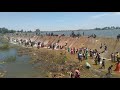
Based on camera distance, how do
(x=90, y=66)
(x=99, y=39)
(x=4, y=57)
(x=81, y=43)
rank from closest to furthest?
(x=90, y=66) < (x=4, y=57) < (x=81, y=43) < (x=99, y=39)

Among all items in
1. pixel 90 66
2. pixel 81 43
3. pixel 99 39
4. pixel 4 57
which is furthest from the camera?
pixel 99 39

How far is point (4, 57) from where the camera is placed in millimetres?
21094

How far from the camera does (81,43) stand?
Answer: 28578 mm

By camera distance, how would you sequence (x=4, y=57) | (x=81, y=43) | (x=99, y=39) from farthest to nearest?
(x=99, y=39), (x=81, y=43), (x=4, y=57)
